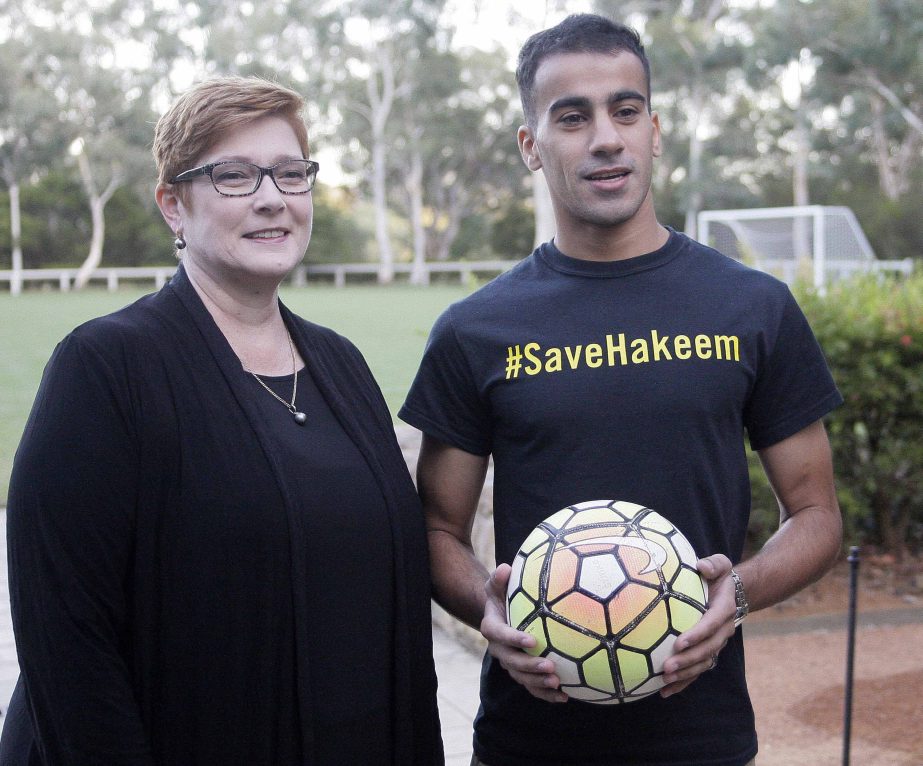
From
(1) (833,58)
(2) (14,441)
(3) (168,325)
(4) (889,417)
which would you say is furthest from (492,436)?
(1) (833,58)

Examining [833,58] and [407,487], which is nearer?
[407,487]

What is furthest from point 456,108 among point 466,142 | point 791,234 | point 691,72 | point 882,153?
point 791,234

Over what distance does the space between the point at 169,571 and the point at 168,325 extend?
0.55m

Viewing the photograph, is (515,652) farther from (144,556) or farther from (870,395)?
(870,395)

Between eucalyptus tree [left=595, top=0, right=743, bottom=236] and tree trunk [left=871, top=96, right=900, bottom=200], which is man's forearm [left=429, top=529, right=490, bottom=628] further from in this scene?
tree trunk [left=871, top=96, right=900, bottom=200]

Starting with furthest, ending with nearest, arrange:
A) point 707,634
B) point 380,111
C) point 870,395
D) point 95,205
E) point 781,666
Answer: point 380,111 < point 95,205 < point 870,395 < point 781,666 < point 707,634

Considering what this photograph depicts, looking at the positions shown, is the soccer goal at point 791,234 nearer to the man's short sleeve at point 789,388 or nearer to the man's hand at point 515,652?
the man's short sleeve at point 789,388

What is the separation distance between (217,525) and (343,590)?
1.07 ft

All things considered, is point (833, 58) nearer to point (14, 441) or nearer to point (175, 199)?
point (14, 441)

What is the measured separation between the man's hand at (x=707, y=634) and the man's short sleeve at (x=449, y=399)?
0.66 m

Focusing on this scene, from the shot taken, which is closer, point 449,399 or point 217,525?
point 217,525

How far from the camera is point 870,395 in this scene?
23.9 ft

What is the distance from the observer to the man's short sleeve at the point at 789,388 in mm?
2549

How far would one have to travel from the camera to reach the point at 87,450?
2186 millimetres
